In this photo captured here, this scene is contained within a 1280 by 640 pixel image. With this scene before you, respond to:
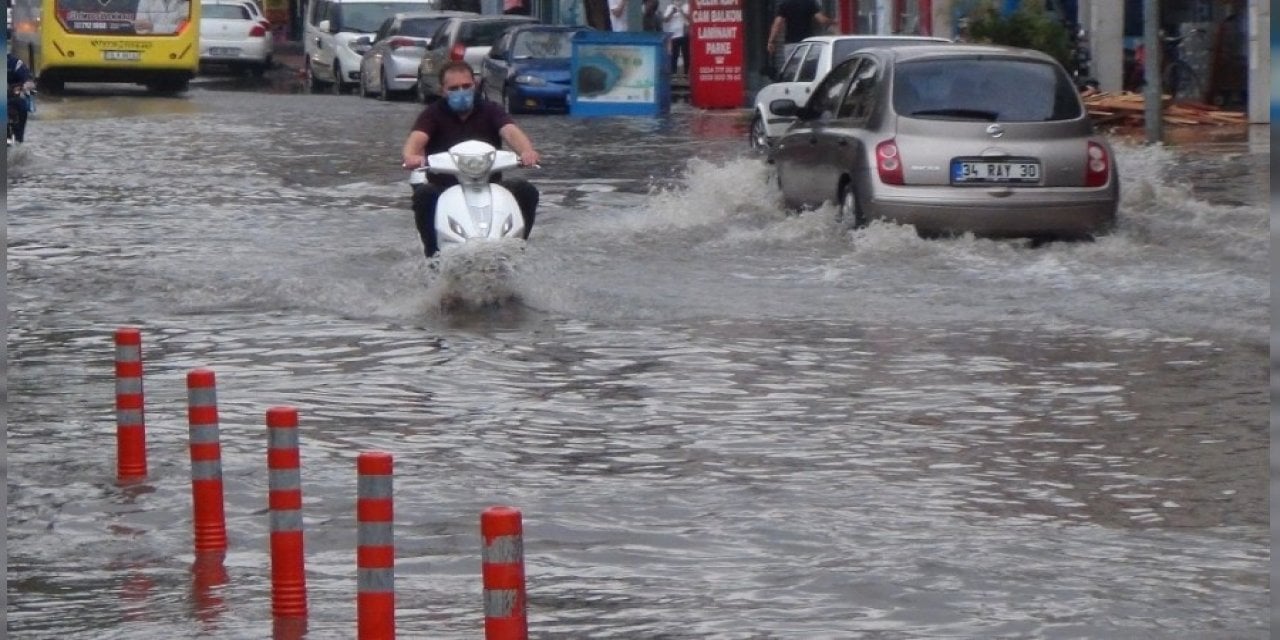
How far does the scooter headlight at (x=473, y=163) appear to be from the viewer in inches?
545

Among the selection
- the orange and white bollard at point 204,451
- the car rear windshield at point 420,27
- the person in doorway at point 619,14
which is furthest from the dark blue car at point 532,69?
the orange and white bollard at point 204,451

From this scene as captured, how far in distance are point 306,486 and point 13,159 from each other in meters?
17.2

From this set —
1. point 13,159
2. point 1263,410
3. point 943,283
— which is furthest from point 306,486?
point 13,159

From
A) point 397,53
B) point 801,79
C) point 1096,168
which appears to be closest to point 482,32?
point 397,53

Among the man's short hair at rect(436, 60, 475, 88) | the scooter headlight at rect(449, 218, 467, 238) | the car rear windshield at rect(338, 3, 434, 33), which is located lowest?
the scooter headlight at rect(449, 218, 467, 238)

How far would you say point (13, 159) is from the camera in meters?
25.0

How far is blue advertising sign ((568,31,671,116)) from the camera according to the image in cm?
3512

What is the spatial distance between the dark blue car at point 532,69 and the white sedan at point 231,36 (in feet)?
50.6

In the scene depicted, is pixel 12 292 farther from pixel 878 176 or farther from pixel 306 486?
pixel 306 486

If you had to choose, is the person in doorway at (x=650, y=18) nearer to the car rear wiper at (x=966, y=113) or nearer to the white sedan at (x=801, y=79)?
the white sedan at (x=801, y=79)

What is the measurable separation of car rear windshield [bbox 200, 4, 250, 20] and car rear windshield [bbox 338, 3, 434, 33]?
5.22m

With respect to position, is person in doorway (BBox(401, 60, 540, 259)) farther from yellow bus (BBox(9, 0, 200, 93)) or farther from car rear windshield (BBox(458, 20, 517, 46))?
yellow bus (BBox(9, 0, 200, 93))

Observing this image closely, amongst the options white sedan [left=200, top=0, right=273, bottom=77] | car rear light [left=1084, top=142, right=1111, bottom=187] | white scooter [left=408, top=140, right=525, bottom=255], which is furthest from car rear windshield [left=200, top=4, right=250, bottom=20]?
white scooter [left=408, top=140, right=525, bottom=255]

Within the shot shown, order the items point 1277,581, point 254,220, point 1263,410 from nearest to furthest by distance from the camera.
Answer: point 1277,581, point 1263,410, point 254,220
